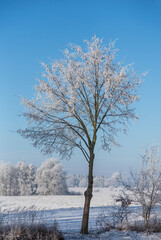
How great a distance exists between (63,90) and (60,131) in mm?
1595

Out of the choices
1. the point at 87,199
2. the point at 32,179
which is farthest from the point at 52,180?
the point at 87,199

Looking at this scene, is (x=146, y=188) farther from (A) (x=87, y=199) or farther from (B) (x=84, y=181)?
(B) (x=84, y=181)

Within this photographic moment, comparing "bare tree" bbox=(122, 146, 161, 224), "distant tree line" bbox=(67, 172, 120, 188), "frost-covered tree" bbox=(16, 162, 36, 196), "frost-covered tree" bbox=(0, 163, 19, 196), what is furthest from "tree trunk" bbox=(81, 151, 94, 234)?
"distant tree line" bbox=(67, 172, 120, 188)

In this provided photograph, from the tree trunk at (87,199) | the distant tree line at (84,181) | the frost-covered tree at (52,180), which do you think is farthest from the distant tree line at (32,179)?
the distant tree line at (84,181)

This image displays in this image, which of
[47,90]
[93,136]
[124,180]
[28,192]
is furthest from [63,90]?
[28,192]

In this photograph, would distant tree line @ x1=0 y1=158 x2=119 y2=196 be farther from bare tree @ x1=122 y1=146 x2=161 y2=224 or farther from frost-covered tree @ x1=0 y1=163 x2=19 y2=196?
bare tree @ x1=122 y1=146 x2=161 y2=224

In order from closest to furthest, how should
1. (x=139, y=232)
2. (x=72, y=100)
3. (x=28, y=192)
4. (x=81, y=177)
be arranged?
(x=139, y=232)
(x=72, y=100)
(x=28, y=192)
(x=81, y=177)

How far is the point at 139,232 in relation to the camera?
7.51 meters

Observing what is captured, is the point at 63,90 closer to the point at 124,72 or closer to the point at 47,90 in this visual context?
the point at 47,90

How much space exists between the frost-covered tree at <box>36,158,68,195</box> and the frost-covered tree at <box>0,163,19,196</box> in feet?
22.7

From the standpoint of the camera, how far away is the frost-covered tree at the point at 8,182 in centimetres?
4612

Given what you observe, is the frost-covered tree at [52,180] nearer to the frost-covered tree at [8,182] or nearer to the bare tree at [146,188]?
the frost-covered tree at [8,182]

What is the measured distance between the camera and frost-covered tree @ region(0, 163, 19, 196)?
151 ft

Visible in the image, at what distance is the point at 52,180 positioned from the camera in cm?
4091
